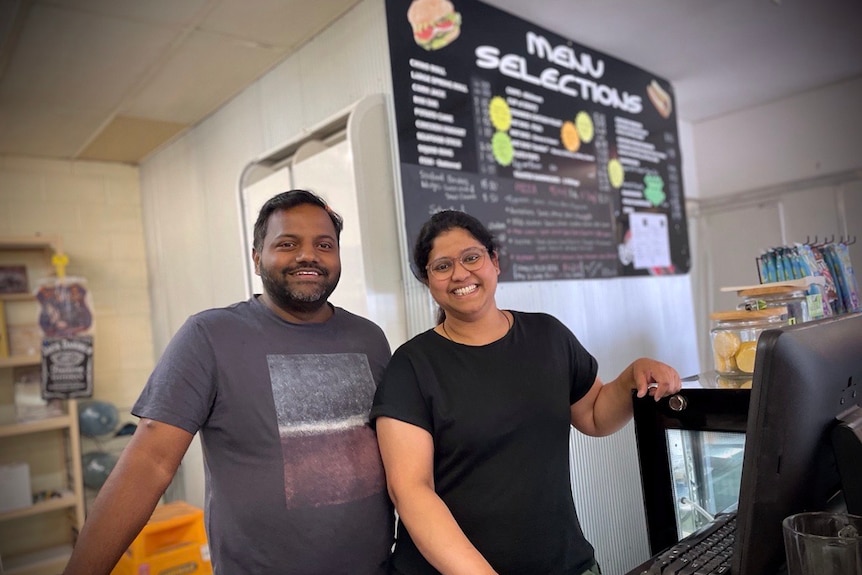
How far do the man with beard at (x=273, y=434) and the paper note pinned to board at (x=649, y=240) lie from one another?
6.61ft

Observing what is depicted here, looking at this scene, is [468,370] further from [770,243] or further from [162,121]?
[770,243]

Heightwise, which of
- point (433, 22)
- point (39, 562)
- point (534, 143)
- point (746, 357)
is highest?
point (433, 22)

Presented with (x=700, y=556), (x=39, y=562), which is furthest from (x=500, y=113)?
(x=39, y=562)

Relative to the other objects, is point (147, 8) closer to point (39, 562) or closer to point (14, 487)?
point (14, 487)

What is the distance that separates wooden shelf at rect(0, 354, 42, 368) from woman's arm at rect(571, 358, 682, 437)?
2.92m

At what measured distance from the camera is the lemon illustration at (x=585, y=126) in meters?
2.82

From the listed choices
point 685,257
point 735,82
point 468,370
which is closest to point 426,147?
point 468,370

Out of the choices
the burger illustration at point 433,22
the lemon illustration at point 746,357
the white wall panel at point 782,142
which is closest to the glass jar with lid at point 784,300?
the lemon illustration at point 746,357

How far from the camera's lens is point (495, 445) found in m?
1.24

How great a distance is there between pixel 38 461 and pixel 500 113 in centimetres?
304

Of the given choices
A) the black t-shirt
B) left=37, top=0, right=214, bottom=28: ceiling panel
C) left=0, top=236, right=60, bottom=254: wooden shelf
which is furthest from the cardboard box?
the black t-shirt

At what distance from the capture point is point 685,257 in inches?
131

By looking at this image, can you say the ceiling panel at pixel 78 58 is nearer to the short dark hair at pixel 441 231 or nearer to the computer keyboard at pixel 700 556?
the short dark hair at pixel 441 231

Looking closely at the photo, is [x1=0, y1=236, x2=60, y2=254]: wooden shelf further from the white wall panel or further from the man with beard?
the white wall panel
